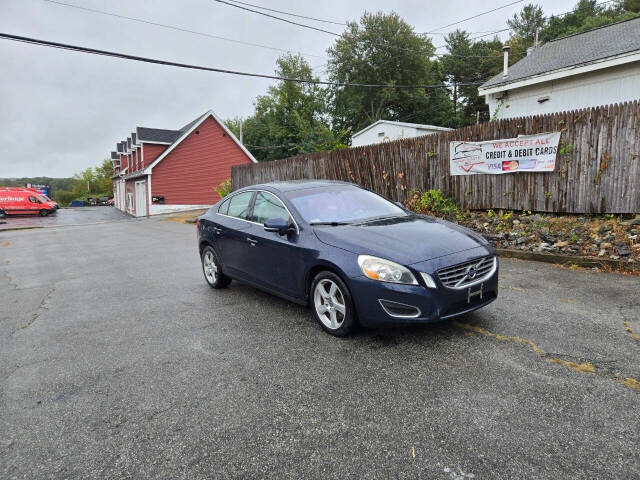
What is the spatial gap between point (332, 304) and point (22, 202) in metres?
41.1

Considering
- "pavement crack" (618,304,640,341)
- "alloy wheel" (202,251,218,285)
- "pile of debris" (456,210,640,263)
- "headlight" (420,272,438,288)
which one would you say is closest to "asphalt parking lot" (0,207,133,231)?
"alloy wheel" (202,251,218,285)

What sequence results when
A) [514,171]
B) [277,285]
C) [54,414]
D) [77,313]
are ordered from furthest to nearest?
[514,171] < [77,313] < [277,285] < [54,414]

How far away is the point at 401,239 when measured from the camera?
3.74m

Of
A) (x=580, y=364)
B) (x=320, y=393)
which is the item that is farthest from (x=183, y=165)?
(x=580, y=364)

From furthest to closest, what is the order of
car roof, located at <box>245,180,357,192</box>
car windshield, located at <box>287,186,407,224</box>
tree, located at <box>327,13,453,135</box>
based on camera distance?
tree, located at <box>327,13,453,135</box> < car roof, located at <box>245,180,357,192</box> < car windshield, located at <box>287,186,407,224</box>

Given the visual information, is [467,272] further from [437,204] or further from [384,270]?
[437,204]

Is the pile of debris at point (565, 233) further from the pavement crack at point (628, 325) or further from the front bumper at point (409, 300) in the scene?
the front bumper at point (409, 300)

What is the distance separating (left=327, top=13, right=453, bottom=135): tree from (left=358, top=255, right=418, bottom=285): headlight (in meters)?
42.9

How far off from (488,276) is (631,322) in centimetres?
158

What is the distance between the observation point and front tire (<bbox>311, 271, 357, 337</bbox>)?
3.68 m

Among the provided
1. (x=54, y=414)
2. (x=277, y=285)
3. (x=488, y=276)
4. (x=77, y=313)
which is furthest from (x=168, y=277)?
(x=488, y=276)

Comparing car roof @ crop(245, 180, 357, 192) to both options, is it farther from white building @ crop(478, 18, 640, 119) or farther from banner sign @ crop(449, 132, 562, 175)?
white building @ crop(478, 18, 640, 119)

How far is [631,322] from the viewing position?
395 cm

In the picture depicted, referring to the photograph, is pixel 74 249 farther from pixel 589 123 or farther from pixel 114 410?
pixel 589 123
